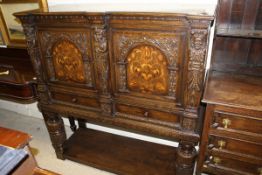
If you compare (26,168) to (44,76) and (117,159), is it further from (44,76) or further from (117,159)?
(117,159)

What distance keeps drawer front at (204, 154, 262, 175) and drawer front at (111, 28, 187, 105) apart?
0.53 metres

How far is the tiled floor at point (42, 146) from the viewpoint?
203 centimetres

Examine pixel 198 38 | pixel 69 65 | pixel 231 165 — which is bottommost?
pixel 231 165

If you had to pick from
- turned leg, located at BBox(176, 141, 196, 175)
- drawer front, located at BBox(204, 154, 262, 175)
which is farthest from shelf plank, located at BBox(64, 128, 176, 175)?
drawer front, located at BBox(204, 154, 262, 175)

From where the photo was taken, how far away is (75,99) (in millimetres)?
1661

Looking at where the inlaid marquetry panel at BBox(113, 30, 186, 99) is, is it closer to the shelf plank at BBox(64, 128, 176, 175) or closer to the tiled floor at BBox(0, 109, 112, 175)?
the shelf plank at BBox(64, 128, 176, 175)

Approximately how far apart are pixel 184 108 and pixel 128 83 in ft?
1.32

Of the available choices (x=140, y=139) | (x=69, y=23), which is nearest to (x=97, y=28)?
(x=69, y=23)

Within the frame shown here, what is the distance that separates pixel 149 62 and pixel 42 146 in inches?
69.3

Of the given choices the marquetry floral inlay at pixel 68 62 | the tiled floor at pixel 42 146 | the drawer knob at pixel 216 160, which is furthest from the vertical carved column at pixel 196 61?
the tiled floor at pixel 42 146

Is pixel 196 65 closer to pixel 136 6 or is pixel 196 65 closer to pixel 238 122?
pixel 238 122

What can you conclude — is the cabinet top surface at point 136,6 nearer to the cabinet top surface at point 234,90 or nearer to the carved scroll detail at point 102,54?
the carved scroll detail at point 102,54

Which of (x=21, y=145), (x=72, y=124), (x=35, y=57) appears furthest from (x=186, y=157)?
(x=72, y=124)

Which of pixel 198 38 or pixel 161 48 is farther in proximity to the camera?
pixel 161 48
